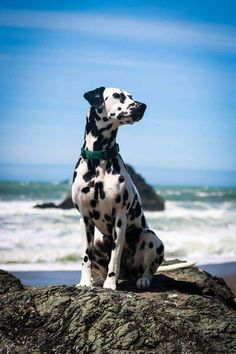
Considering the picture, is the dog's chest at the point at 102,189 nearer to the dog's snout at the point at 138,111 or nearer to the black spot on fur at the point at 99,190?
the black spot on fur at the point at 99,190

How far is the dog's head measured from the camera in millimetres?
6875

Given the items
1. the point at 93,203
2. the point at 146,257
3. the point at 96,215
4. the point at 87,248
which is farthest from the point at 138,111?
the point at 146,257

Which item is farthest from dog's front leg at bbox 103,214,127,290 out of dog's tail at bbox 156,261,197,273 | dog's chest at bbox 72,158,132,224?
dog's tail at bbox 156,261,197,273

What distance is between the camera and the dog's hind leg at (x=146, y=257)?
7420 millimetres

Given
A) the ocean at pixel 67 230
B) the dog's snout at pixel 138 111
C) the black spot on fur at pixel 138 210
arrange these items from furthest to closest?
1. the ocean at pixel 67 230
2. the black spot on fur at pixel 138 210
3. the dog's snout at pixel 138 111

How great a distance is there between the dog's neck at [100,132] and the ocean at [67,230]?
8.42 metres

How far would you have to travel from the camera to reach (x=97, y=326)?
5617 mm

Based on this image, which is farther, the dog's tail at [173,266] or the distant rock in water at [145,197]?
the distant rock in water at [145,197]

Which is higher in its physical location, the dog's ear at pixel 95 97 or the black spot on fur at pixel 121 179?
the dog's ear at pixel 95 97

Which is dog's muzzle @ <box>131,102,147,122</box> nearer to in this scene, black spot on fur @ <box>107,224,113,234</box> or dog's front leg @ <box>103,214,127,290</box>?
dog's front leg @ <box>103,214,127,290</box>

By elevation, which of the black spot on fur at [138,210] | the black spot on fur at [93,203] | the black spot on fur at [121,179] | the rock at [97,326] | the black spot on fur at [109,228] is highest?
the black spot on fur at [121,179]

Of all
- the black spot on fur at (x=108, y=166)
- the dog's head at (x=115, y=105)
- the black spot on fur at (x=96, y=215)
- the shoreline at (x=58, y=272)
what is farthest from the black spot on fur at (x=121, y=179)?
the shoreline at (x=58, y=272)

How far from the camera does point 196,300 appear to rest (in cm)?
688

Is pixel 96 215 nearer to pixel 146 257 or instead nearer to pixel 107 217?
pixel 107 217
